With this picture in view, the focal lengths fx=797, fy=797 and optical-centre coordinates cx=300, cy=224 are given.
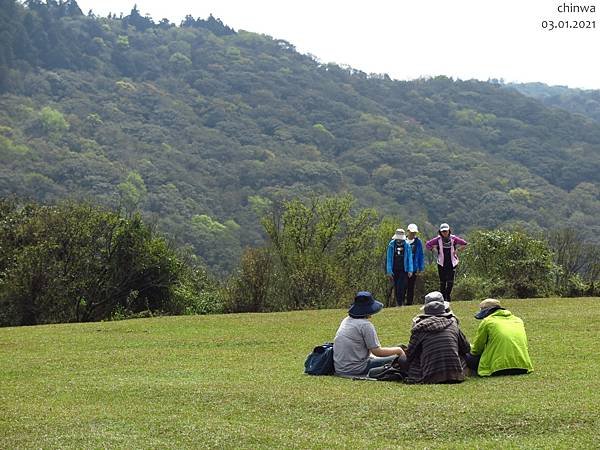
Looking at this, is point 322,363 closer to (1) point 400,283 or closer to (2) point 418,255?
(2) point 418,255

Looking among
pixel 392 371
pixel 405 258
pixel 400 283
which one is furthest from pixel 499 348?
pixel 400 283

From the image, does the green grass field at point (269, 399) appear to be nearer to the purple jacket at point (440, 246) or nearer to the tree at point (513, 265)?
the purple jacket at point (440, 246)

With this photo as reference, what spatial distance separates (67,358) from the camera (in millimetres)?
16562

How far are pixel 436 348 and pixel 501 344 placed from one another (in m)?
1.12

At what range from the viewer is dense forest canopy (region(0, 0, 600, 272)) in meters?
114

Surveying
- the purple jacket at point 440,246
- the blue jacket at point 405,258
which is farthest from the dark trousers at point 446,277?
the blue jacket at point 405,258

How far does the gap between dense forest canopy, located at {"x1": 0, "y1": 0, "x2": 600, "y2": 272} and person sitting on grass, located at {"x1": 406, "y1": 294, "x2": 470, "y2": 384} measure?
244 feet

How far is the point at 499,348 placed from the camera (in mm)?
12398

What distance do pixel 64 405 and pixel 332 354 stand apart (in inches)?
175

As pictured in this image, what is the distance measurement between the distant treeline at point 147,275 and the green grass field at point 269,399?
913cm

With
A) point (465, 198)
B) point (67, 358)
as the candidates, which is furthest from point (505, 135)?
point (67, 358)

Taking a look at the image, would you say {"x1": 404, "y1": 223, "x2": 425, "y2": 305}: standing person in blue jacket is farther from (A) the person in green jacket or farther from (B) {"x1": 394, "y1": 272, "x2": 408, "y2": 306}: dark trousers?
(A) the person in green jacket

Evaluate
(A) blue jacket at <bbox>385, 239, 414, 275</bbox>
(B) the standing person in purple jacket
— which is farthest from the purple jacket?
(A) blue jacket at <bbox>385, 239, 414, 275</bbox>

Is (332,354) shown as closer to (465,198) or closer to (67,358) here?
(67,358)
